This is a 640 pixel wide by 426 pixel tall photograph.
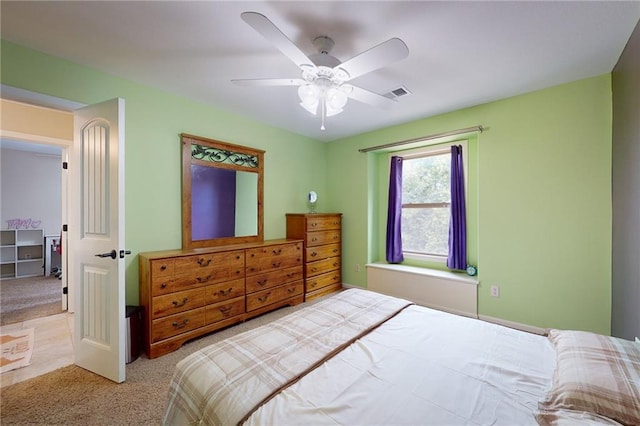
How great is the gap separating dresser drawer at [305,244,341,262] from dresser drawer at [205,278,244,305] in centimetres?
111

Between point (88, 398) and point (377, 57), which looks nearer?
point (377, 57)

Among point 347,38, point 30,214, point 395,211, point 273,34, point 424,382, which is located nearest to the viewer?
point 424,382

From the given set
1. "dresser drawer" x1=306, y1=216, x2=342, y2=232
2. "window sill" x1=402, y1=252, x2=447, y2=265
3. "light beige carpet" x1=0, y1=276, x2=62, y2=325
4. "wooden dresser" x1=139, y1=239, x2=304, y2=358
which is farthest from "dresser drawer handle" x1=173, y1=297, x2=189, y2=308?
"window sill" x1=402, y1=252, x2=447, y2=265

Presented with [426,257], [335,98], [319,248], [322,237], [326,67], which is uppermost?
[326,67]

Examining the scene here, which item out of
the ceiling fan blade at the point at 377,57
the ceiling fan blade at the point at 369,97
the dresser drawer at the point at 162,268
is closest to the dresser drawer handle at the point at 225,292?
the dresser drawer at the point at 162,268

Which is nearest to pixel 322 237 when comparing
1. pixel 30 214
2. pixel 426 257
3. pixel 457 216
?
pixel 426 257

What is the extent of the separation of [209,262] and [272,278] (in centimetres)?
85

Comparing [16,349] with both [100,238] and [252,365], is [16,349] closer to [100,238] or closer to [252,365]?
[100,238]

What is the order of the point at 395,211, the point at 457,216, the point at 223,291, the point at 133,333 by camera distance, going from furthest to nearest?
the point at 395,211 → the point at 457,216 → the point at 223,291 → the point at 133,333

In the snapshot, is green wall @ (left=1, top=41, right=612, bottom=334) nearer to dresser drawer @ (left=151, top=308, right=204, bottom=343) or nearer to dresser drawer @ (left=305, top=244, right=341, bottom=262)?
dresser drawer @ (left=151, top=308, right=204, bottom=343)

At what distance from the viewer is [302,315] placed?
174cm

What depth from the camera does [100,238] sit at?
2.00m

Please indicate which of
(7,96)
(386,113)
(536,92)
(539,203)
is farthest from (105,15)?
(539,203)

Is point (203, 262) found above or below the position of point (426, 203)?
below
